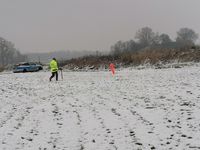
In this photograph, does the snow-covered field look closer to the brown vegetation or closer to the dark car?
the brown vegetation

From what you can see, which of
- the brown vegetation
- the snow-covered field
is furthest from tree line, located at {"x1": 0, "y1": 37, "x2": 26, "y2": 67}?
the snow-covered field

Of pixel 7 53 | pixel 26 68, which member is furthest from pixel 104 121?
pixel 7 53

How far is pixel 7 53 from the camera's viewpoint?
148250 mm

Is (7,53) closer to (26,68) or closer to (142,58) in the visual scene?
(26,68)

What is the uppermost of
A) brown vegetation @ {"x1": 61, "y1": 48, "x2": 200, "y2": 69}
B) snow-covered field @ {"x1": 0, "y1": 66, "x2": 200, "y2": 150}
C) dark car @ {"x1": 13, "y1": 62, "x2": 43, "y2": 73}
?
brown vegetation @ {"x1": 61, "y1": 48, "x2": 200, "y2": 69}

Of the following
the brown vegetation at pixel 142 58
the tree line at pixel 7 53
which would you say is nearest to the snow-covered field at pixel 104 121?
the brown vegetation at pixel 142 58

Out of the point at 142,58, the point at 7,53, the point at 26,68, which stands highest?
the point at 7,53

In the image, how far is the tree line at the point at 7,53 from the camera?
462 feet

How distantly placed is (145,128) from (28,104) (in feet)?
22.1

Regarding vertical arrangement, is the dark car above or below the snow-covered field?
above

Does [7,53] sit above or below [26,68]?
above

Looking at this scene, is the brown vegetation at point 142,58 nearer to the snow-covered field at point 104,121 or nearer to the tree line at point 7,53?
the snow-covered field at point 104,121

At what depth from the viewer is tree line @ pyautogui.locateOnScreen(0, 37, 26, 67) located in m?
141

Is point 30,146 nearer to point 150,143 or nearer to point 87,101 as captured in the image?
point 150,143
